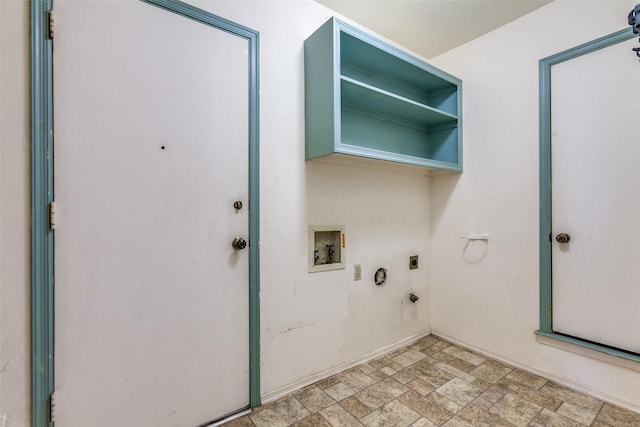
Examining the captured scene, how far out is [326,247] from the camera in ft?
6.45

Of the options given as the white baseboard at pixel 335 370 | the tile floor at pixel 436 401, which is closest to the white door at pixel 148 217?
the white baseboard at pixel 335 370

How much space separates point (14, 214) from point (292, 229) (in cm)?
119

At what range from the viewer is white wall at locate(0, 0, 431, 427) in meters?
1.05

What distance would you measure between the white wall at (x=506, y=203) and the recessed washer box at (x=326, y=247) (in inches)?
41.8

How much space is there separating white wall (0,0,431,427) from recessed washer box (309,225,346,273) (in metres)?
0.05

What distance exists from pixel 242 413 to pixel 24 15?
2.01 meters

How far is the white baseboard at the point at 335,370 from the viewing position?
1.65 m

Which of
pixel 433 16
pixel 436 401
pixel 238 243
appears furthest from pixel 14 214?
pixel 433 16

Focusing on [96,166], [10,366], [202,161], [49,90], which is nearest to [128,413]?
[10,366]

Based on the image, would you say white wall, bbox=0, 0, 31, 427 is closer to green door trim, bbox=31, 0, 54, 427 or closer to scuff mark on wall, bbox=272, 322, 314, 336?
green door trim, bbox=31, 0, 54, 427

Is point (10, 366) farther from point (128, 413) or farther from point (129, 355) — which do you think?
point (128, 413)

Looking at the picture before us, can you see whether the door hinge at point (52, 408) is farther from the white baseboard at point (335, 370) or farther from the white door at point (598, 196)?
Result: the white door at point (598, 196)

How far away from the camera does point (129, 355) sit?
49.6 inches

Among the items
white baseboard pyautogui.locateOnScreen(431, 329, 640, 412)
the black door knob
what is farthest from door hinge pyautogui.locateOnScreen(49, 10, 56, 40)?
white baseboard pyautogui.locateOnScreen(431, 329, 640, 412)
